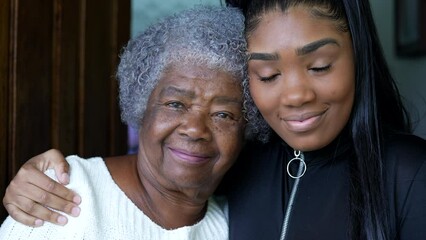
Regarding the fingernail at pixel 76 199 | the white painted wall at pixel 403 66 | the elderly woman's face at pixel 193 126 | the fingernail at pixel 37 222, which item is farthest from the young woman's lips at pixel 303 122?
the white painted wall at pixel 403 66

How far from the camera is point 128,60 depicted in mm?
1907

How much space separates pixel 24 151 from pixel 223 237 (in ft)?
2.32

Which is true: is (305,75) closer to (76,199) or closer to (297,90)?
(297,90)

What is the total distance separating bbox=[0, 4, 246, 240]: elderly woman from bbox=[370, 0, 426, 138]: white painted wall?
5.87ft

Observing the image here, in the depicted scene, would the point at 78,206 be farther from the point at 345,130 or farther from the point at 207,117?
the point at 345,130

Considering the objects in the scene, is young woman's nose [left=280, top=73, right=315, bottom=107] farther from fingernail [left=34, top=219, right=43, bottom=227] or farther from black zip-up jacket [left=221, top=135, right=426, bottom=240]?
fingernail [left=34, top=219, right=43, bottom=227]

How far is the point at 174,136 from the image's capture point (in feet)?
5.81

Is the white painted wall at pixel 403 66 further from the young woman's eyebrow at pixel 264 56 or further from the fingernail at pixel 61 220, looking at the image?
the fingernail at pixel 61 220

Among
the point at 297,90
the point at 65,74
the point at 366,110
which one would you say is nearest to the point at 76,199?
the point at 65,74

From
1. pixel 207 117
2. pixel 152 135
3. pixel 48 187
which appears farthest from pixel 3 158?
pixel 207 117

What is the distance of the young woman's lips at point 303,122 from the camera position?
1572 millimetres

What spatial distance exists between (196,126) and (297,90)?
0.34m

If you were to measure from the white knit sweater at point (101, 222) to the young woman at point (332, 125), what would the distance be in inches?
2.4

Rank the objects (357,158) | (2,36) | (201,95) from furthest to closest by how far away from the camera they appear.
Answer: (2,36)
(201,95)
(357,158)
